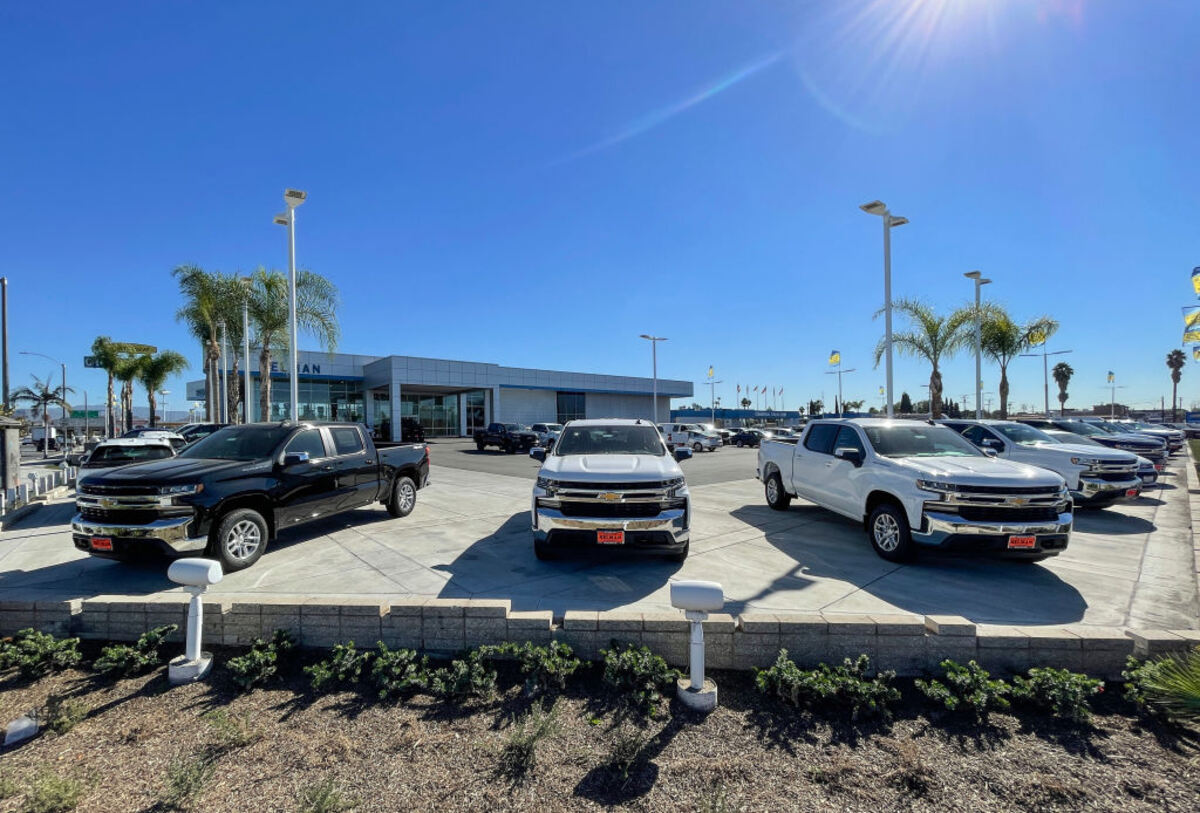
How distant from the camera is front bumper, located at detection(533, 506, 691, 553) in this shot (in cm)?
567

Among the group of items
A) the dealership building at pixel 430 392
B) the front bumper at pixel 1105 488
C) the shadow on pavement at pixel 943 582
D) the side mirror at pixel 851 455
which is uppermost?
the dealership building at pixel 430 392

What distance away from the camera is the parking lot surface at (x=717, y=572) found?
5.11 meters

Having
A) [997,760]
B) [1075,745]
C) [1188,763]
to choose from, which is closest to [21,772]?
[997,760]

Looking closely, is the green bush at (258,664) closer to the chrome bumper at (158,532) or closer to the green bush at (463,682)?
the green bush at (463,682)

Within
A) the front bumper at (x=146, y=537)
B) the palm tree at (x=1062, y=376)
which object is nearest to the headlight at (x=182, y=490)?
the front bumper at (x=146, y=537)

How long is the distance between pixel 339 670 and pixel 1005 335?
2850 cm

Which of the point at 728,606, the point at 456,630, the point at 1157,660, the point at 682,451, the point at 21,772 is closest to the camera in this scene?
the point at 21,772

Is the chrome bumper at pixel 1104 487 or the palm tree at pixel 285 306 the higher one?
the palm tree at pixel 285 306

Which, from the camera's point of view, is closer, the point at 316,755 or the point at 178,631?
the point at 316,755

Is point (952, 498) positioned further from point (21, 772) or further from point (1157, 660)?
point (21, 772)

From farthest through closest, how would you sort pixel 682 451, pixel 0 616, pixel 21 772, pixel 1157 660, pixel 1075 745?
1. pixel 682 451
2. pixel 0 616
3. pixel 1157 660
4. pixel 1075 745
5. pixel 21 772

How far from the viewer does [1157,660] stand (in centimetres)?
345

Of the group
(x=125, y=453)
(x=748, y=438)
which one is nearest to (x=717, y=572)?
(x=125, y=453)

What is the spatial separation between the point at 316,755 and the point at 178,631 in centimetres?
217
